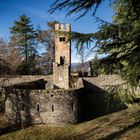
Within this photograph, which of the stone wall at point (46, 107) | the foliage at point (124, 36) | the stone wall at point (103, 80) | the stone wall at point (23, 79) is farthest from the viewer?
the stone wall at point (23, 79)

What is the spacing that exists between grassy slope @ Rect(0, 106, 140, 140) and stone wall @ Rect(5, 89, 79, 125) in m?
0.75

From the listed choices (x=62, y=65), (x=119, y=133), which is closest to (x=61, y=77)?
(x=62, y=65)

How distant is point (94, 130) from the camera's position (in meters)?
20.8

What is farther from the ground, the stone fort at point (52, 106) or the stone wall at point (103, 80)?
the stone wall at point (103, 80)

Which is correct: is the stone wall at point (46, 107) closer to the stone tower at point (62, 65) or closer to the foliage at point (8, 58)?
the stone tower at point (62, 65)

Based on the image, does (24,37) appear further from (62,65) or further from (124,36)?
(124,36)

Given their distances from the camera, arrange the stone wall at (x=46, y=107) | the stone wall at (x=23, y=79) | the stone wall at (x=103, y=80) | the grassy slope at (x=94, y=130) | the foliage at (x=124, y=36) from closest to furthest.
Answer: the foliage at (x=124, y=36) → the grassy slope at (x=94, y=130) → the stone wall at (x=46, y=107) → the stone wall at (x=103, y=80) → the stone wall at (x=23, y=79)

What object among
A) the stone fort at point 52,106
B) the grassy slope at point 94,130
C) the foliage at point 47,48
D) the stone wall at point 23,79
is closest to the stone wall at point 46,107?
the stone fort at point 52,106

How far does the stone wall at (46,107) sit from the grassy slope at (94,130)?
75cm

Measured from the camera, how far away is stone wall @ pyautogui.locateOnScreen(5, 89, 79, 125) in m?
22.9

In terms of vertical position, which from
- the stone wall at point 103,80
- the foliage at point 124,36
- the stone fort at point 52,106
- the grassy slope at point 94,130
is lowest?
the grassy slope at point 94,130

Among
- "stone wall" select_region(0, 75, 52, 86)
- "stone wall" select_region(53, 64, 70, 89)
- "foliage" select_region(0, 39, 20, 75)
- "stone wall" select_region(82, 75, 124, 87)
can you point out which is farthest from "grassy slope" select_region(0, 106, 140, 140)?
"foliage" select_region(0, 39, 20, 75)

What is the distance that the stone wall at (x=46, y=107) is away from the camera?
2288 centimetres

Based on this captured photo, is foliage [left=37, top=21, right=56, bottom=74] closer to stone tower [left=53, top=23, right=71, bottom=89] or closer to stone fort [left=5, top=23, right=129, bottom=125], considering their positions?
stone tower [left=53, top=23, right=71, bottom=89]
